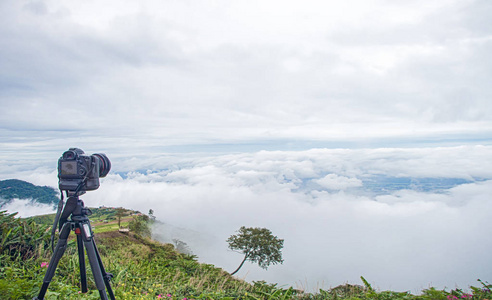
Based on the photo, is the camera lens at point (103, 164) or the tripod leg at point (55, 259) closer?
the tripod leg at point (55, 259)

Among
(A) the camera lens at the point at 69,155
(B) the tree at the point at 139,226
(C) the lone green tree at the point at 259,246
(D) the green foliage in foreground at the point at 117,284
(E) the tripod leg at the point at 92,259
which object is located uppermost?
(A) the camera lens at the point at 69,155

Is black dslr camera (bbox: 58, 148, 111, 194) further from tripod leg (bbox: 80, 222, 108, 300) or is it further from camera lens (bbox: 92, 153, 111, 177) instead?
tripod leg (bbox: 80, 222, 108, 300)

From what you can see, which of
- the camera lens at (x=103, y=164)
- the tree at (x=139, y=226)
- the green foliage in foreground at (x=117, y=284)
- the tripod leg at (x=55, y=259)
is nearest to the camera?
the tripod leg at (x=55, y=259)

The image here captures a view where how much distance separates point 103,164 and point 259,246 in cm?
2122

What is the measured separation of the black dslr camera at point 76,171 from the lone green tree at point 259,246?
69.1 feet

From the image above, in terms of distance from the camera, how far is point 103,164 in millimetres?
3727

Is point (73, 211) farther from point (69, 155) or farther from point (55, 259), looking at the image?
point (69, 155)

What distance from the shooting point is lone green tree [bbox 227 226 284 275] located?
2292cm

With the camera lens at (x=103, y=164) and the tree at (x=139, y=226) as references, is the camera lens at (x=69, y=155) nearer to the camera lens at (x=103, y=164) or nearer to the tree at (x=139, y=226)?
the camera lens at (x=103, y=164)

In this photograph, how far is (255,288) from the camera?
5.73m

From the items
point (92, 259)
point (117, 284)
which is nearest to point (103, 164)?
point (92, 259)

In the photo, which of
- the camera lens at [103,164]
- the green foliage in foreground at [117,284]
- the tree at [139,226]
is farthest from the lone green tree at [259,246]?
the camera lens at [103,164]

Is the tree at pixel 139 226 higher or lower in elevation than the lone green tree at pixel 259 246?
higher

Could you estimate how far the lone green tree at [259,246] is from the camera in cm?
2292
